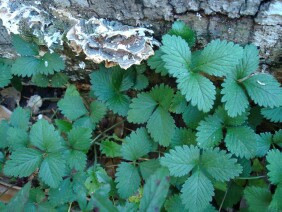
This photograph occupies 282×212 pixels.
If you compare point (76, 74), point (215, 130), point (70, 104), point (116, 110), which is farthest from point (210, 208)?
point (76, 74)

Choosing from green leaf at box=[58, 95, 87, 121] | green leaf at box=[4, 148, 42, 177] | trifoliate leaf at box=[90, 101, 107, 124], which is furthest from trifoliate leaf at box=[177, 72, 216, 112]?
green leaf at box=[4, 148, 42, 177]

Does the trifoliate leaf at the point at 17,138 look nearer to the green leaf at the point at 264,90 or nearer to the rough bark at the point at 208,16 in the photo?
the rough bark at the point at 208,16

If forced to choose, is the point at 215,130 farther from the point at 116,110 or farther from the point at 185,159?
the point at 116,110

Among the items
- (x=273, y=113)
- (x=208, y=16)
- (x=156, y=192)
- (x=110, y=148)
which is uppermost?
(x=208, y=16)

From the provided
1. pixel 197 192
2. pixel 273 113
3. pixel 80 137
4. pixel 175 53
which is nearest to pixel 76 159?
pixel 80 137

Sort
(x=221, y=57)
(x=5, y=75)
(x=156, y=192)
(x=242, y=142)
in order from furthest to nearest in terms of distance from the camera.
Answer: (x=5, y=75) < (x=242, y=142) < (x=221, y=57) < (x=156, y=192)

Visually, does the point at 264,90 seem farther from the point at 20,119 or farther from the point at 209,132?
the point at 20,119

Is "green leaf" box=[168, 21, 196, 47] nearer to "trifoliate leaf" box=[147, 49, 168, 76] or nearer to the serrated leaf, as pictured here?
"trifoliate leaf" box=[147, 49, 168, 76]

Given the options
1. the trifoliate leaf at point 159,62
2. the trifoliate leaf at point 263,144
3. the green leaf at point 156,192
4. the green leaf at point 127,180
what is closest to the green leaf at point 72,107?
the green leaf at point 127,180

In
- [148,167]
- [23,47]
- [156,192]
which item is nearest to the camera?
[156,192]
